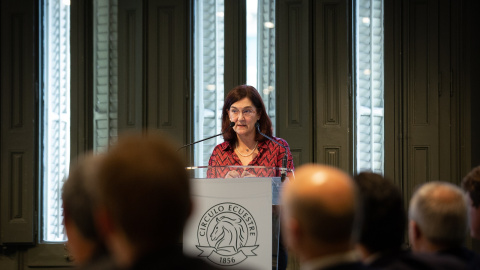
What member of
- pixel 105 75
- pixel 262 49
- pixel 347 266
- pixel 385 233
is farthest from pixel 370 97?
pixel 347 266

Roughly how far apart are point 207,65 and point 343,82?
48.2 inches

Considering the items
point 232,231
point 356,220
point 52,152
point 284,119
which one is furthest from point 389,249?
point 52,152

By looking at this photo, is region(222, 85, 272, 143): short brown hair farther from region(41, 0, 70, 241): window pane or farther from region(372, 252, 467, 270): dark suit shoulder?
region(41, 0, 70, 241): window pane

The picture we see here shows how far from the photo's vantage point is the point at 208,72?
5.68 metres

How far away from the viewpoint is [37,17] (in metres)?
5.78

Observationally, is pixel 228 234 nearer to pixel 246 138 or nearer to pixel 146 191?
pixel 246 138

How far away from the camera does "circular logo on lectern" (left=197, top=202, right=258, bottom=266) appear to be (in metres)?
2.89

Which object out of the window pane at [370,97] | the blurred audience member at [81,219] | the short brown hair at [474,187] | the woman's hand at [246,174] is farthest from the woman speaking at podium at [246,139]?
the blurred audience member at [81,219]

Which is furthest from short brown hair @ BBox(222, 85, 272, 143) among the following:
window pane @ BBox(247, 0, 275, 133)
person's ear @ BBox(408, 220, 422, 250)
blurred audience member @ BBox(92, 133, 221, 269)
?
blurred audience member @ BBox(92, 133, 221, 269)

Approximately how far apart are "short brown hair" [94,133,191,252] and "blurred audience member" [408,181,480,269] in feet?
2.75

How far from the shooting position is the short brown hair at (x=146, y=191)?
1.02 metres

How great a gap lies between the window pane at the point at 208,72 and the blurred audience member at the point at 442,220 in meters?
4.02

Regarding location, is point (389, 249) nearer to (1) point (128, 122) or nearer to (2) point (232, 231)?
(2) point (232, 231)

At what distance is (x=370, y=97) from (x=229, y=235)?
2975 mm
